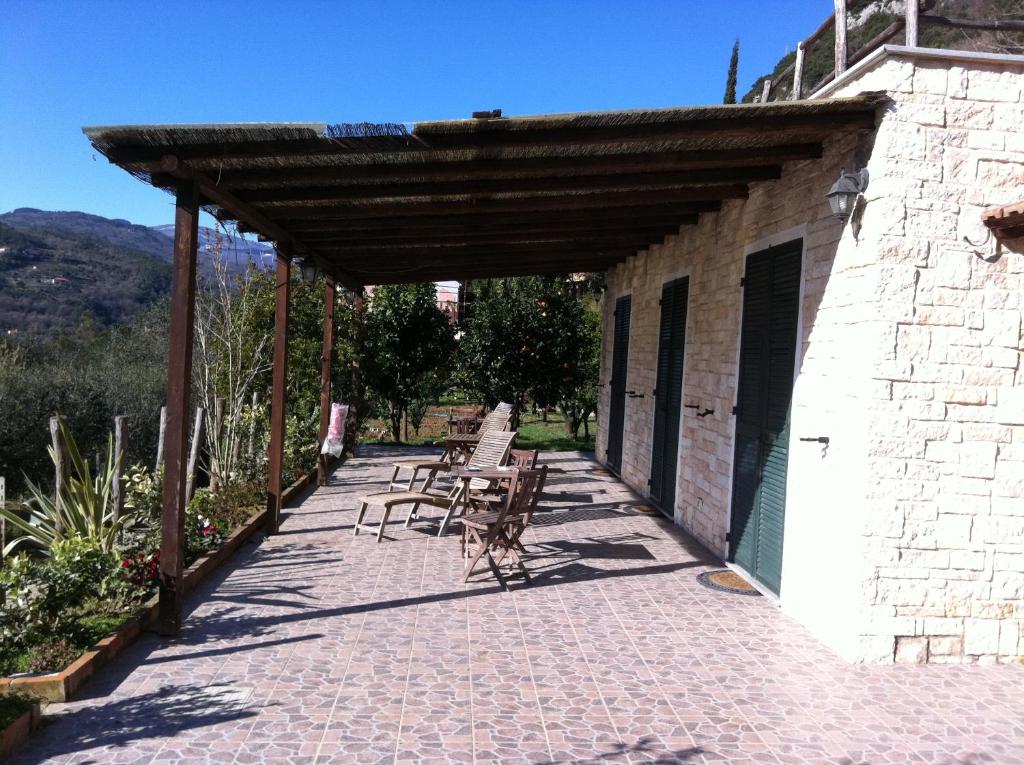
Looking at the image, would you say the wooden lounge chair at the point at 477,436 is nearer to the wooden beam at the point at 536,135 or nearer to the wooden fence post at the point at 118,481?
the wooden fence post at the point at 118,481

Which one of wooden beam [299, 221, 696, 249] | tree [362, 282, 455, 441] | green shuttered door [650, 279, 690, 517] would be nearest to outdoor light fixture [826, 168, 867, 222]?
wooden beam [299, 221, 696, 249]

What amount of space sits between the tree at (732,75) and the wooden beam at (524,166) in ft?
77.4

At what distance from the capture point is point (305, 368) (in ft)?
39.0

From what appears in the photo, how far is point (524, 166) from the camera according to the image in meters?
4.97

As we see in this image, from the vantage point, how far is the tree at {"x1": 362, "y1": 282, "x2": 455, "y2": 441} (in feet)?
47.4

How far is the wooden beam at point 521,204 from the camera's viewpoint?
6242 millimetres

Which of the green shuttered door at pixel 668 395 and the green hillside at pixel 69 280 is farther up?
the green hillside at pixel 69 280

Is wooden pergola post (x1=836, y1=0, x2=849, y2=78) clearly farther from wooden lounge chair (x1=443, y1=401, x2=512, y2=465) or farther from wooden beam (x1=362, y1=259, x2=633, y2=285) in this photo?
wooden beam (x1=362, y1=259, x2=633, y2=285)

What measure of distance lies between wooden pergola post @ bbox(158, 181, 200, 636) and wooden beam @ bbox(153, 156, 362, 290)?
110 mm

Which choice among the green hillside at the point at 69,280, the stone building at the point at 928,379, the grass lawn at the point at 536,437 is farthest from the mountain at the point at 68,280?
the stone building at the point at 928,379

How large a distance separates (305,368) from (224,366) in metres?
A: 1.93

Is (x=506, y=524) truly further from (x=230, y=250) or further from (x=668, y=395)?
(x=230, y=250)

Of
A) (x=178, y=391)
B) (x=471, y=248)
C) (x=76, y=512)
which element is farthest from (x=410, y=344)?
(x=178, y=391)

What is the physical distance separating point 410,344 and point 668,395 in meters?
7.05
